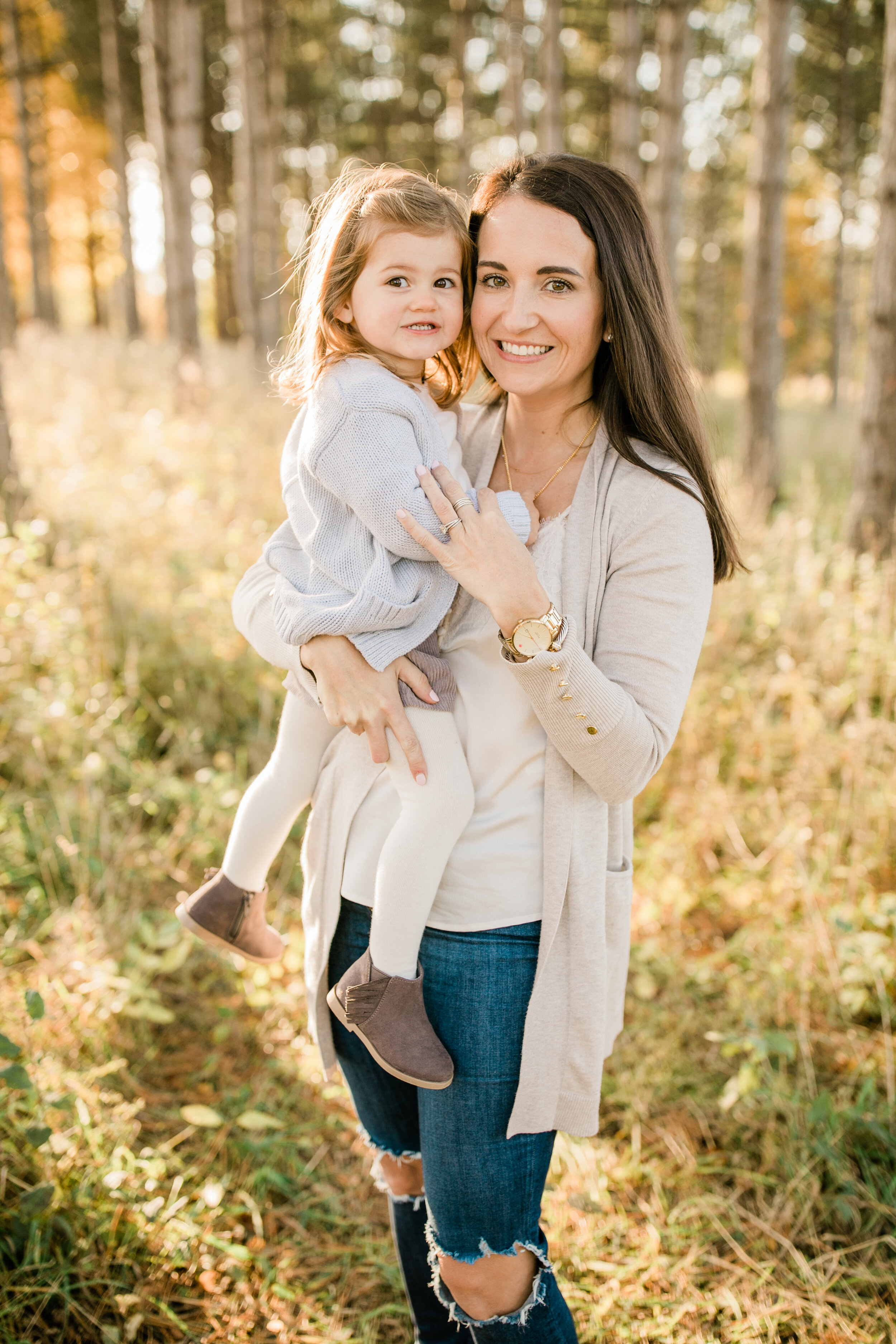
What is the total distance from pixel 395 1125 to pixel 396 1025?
18.2 inches

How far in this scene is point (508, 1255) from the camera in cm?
150

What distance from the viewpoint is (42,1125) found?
2.08m

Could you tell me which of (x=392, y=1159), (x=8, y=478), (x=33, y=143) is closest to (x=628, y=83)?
(x=8, y=478)

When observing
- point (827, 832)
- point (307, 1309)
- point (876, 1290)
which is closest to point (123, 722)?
point (307, 1309)

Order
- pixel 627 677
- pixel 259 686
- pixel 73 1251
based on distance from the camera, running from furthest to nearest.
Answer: pixel 259 686, pixel 73 1251, pixel 627 677

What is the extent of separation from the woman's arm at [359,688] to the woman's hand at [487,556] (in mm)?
209

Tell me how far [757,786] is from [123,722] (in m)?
2.73

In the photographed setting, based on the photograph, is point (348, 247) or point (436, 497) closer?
point (436, 497)

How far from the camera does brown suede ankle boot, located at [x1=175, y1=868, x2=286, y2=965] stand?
6.08 feet

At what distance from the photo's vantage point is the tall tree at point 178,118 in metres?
8.97

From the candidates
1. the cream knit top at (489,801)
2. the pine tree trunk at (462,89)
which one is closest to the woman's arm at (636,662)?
the cream knit top at (489,801)

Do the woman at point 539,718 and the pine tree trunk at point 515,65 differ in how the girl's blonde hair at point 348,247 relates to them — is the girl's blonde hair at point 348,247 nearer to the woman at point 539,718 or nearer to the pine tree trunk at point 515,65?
the woman at point 539,718

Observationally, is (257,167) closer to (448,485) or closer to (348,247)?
(348,247)

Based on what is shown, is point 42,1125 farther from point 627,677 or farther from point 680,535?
point 680,535
